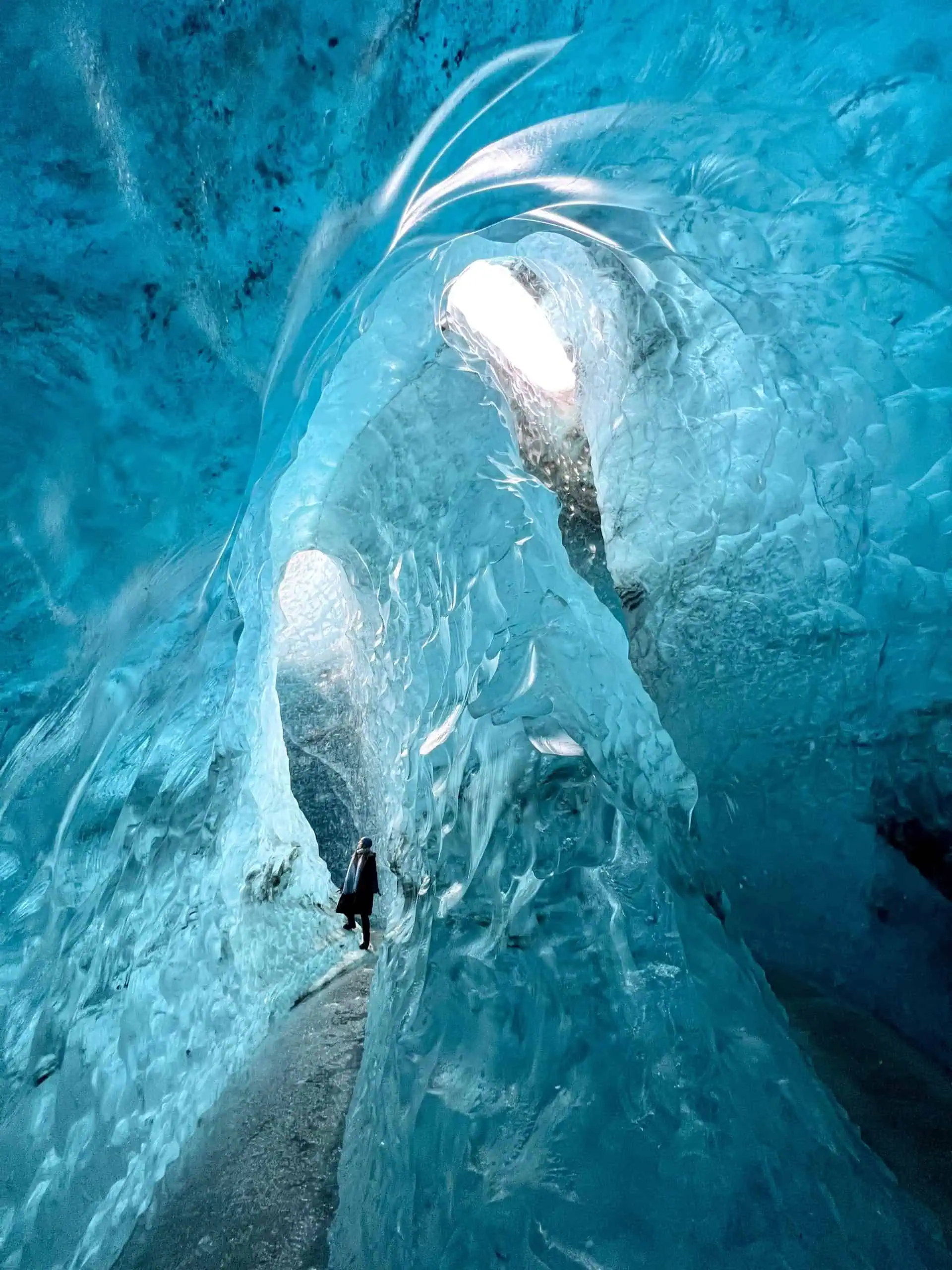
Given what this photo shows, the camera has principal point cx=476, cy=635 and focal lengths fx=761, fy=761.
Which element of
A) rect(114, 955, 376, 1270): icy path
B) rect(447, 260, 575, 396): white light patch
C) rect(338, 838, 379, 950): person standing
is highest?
rect(447, 260, 575, 396): white light patch

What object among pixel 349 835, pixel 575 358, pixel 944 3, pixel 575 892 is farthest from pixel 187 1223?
pixel 349 835

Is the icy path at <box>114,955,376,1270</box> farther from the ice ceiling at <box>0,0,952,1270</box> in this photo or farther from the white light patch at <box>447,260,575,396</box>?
the white light patch at <box>447,260,575,396</box>

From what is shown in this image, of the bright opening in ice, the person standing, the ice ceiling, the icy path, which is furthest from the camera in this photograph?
the bright opening in ice

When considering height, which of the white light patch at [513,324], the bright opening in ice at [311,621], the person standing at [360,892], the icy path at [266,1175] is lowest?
the icy path at [266,1175]

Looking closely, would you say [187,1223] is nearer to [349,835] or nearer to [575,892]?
[575,892]

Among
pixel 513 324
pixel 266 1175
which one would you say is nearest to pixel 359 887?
pixel 266 1175

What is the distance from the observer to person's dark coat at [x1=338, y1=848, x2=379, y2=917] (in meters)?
3.97

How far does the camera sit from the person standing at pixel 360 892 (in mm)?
3959

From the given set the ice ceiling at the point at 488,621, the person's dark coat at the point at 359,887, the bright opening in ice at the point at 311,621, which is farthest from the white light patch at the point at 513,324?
the person's dark coat at the point at 359,887

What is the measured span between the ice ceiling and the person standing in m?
0.89

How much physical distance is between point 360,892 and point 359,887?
0.11 feet

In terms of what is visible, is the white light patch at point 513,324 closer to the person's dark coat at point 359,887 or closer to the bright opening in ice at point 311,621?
the bright opening in ice at point 311,621

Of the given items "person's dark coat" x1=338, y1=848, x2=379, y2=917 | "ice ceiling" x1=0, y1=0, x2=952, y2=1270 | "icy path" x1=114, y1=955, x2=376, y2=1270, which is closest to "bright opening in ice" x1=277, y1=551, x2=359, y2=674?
"person's dark coat" x1=338, y1=848, x2=379, y2=917

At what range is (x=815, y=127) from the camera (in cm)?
183
